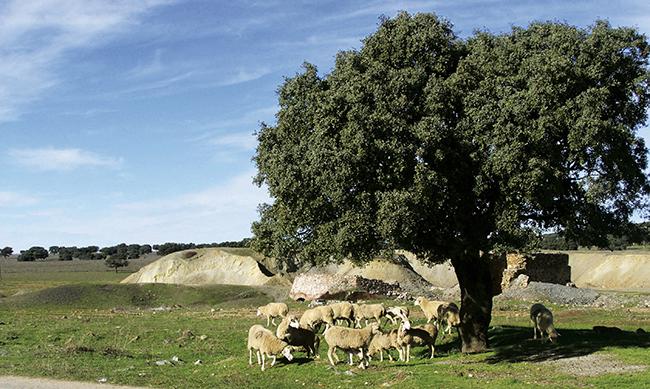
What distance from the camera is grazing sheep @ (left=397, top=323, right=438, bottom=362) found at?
83.2 feet

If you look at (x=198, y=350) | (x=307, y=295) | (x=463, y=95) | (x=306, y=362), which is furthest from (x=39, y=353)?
(x=307, y=295)

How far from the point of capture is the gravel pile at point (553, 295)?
5400 cm

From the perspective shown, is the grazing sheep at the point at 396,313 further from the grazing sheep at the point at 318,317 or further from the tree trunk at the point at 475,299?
the tree trunk at the point at 475,299

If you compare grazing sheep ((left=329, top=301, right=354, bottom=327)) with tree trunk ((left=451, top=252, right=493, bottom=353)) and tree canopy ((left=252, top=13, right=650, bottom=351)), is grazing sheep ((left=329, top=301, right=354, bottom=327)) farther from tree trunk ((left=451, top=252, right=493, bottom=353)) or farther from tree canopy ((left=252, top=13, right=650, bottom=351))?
tree canopy ((left=252, top=13, right=650, bottom=351))

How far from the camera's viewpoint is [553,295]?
55.8 m

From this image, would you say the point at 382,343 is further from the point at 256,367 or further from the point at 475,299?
the point at 256,367

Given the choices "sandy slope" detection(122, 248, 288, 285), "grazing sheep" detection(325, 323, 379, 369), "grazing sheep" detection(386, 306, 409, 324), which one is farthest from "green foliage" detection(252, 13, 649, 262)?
"sandy slope" detection(122, 248, 288, 285)

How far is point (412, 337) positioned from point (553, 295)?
110 feet

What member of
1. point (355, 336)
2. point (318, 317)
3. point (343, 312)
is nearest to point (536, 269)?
point (343, 312)

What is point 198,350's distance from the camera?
31.0m

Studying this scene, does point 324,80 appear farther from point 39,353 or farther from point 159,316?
point 159,316

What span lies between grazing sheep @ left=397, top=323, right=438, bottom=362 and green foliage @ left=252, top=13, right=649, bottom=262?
3.15 metres

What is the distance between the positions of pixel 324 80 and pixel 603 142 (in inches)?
391

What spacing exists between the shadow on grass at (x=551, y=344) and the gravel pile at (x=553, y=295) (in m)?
22.0
